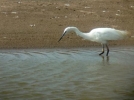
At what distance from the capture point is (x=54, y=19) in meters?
14.6

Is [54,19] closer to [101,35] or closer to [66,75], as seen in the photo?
[101,35]

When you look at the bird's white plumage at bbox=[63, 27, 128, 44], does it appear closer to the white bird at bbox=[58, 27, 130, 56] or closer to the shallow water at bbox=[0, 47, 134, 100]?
the white bird at bbox=[58, 27, 130, 56]

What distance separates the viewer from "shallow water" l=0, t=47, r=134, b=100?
6801mm

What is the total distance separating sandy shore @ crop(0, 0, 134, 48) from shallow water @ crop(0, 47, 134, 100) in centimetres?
122

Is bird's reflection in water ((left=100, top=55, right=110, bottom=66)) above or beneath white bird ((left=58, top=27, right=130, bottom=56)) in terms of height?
beneath

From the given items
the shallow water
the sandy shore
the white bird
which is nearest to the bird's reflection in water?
the shallow water

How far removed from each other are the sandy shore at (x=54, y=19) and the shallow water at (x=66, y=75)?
1220 millimetres

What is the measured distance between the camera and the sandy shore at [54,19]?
1270cm

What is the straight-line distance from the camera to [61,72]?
27.8ft

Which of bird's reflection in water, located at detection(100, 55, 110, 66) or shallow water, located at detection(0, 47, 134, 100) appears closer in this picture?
shallow water, located at detection(0, 47, 134, 100)

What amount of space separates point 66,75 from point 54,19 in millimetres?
6648

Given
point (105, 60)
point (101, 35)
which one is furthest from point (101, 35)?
point (105, 60)

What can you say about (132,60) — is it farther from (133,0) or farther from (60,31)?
(133,0)

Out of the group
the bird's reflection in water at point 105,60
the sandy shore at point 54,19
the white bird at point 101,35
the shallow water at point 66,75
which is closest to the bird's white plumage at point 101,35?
the white bird at point 101,35
